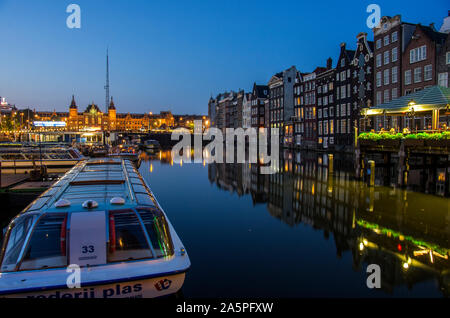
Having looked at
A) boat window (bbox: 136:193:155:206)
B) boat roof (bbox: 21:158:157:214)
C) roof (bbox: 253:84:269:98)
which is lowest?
boat window (bbox: 136:193:155:206)

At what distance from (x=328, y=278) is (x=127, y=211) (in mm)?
6261

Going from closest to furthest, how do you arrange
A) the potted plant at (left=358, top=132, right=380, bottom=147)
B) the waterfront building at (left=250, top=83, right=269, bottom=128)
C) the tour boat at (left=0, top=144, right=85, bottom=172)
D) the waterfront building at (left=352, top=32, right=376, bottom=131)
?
1. the potted plant at (left=358, top=132, right=380, bottom=147)
2. the tour boat at (left=0, top=144, right=85, bottom=172)
3. the waterfront building at (left=352, top=32, right=376, bottom=131)
4. the waterfront building at (left=250, top=83, right=269, bottom=128)

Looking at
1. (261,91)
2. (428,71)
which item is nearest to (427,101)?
(428,71)

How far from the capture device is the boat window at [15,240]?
723 cm

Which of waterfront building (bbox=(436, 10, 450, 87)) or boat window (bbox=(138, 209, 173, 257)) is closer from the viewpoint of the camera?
boat window (bbox=(138, 209, 173, 257))

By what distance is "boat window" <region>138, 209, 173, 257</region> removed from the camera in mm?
8233

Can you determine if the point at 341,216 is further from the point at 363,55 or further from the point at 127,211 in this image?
the point at 363,55

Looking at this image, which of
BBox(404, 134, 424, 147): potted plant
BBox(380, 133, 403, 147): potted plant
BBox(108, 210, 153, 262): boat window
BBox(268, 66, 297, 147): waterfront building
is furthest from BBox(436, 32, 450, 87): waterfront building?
BBox(268, 66, 297, 147): waterfront building

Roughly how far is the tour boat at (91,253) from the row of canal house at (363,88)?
22.2 m

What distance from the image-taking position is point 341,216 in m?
18.4

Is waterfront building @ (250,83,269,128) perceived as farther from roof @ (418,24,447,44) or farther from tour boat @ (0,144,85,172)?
tour boat @ (0,144,85,172)

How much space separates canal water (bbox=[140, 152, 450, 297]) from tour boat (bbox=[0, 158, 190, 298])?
8.52ft

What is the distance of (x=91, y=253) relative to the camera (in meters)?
7.45
